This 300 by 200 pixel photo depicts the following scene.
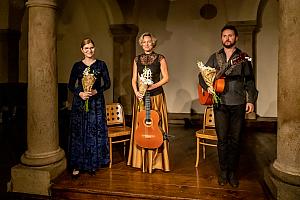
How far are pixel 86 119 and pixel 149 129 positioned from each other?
29.6 inches

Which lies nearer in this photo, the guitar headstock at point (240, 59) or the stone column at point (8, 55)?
the guitar headstock at point (240, 59)

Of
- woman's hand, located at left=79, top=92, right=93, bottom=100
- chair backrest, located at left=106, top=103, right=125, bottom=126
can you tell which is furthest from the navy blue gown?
chair backrest, located at left=106, top=103, right=125, bottom=126

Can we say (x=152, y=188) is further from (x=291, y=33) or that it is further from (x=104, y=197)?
(x=291, y=33)

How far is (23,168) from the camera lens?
3365 mm

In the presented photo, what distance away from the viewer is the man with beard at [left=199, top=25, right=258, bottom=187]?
3019mm

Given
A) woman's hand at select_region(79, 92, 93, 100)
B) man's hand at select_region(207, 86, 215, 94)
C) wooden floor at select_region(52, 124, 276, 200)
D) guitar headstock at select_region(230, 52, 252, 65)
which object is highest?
guitar headstock at select_region(230, 52, 252, 65)

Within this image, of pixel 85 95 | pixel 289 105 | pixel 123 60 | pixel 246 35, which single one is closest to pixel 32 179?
pixel 85 95

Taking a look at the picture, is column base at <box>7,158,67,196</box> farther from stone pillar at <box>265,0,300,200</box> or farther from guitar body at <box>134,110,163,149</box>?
stone pillar at <box>265,0,300,200</box>

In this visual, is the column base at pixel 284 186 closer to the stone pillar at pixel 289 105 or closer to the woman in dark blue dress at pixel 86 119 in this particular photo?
the stone pillar at pixel 289 105

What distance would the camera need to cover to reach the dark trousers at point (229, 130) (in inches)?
120

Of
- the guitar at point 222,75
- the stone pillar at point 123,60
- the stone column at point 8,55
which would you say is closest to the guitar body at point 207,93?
the guitar at point 222,75

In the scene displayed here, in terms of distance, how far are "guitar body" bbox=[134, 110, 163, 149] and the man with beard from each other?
0.69 m

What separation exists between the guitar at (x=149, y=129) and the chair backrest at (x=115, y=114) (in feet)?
2.87

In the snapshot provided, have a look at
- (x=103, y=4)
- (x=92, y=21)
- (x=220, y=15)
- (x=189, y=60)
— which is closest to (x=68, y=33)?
(x=92, y=21)
